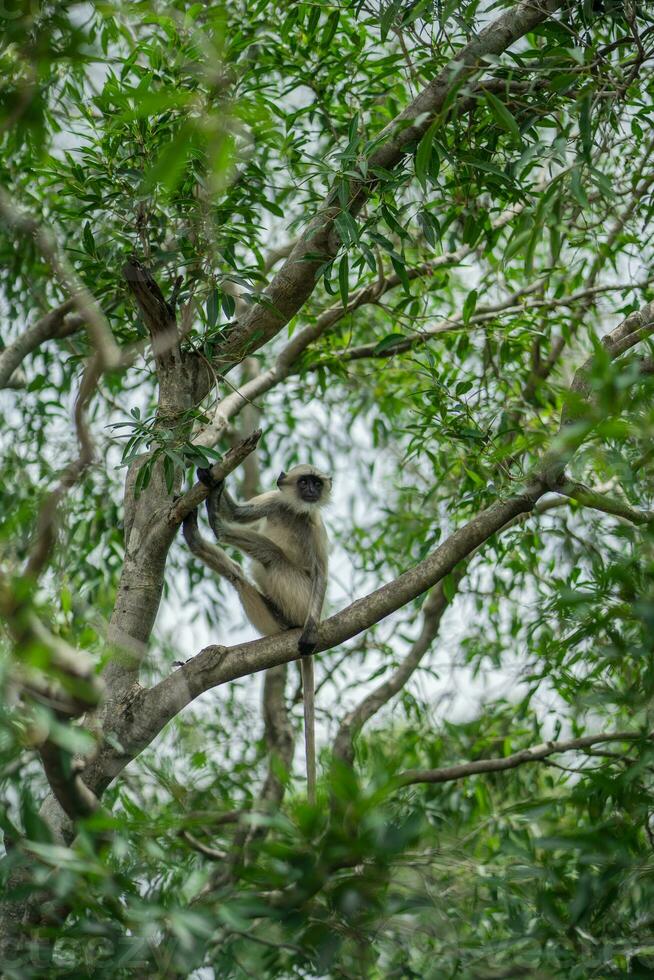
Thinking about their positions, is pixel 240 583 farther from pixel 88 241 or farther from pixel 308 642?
pixel 88 241

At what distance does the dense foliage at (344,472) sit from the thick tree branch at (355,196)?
0.08ft

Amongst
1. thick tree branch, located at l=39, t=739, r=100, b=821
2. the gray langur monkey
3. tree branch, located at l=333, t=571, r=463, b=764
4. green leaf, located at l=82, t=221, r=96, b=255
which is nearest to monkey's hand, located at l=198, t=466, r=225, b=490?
the gray langur monkey

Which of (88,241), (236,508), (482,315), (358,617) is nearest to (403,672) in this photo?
(236,508)

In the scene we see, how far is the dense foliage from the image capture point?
7.23 feet

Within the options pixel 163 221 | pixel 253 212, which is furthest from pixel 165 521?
pixel 163 221

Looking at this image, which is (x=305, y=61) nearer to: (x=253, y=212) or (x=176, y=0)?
(x=176, y=0)

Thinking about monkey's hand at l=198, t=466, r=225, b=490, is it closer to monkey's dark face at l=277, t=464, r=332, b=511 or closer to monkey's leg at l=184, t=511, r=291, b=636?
monkey's leg at l=184, t=511, r=291, b=636

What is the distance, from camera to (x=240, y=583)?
4816 mm

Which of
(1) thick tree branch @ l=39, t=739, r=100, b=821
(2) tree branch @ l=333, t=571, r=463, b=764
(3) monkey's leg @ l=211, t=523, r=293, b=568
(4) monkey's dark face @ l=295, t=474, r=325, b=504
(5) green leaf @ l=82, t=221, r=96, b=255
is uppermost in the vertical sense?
(5) green leaf @ l=82, t=221, r=96, b=255

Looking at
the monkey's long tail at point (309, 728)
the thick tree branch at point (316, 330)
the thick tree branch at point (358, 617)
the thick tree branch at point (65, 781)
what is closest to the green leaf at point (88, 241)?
the thick tree branch at point (316, 330)

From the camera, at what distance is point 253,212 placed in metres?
3.71

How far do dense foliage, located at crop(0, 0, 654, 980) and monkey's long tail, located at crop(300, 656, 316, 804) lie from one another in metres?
0.24

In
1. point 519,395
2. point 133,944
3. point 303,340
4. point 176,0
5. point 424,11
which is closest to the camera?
point 133,944

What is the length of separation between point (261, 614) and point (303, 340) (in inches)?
53.9
